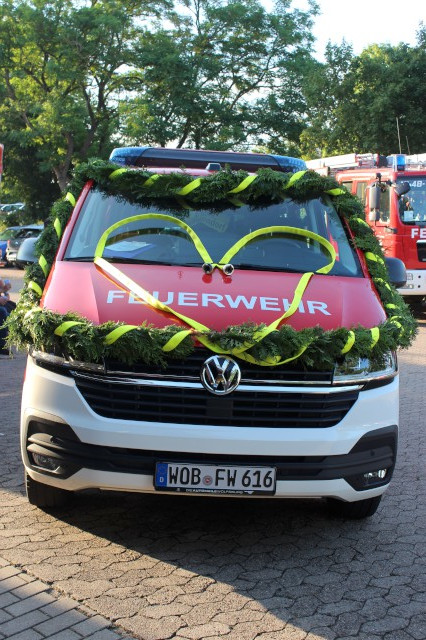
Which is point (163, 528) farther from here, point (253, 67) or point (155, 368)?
point (253, 67)

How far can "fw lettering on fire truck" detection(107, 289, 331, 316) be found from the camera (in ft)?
14.0

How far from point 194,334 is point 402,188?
12052mm

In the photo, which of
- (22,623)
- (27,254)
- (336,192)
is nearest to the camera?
(22,623)

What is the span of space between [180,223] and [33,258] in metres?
0.92

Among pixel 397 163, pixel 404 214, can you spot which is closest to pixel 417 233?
pixel 404 214

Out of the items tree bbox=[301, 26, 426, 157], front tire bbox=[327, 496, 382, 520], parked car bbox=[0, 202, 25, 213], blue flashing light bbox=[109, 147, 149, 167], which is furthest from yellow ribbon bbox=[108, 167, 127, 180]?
parked car bbox=[0, 202, 25, 213]

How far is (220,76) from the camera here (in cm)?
3472

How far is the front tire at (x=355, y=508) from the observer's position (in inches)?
185

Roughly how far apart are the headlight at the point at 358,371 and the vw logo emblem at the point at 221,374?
507mm

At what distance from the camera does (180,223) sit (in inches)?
202

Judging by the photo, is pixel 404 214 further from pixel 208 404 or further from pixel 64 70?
pixel 64 70

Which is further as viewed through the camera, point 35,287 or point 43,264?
point 43,264

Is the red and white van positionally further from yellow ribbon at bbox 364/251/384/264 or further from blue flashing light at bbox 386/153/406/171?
blue flashing light at bbox 386/153/406/171

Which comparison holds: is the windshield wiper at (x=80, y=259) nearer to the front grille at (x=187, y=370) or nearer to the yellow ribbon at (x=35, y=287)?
the yellow ribbon at (x=35, y=287)
